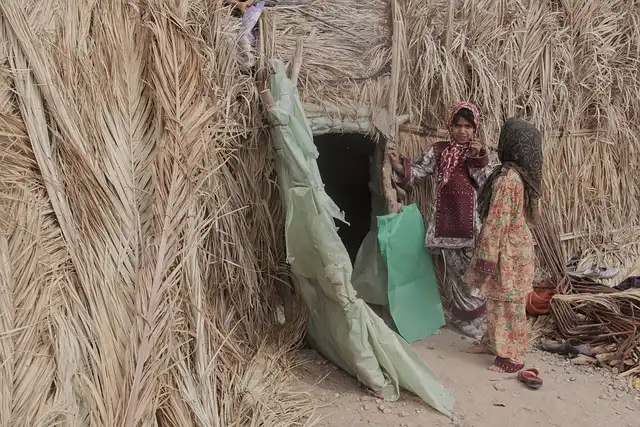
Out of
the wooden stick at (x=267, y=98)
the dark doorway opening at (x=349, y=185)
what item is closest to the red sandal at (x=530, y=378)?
the wooden stick at (x=267, y=98)

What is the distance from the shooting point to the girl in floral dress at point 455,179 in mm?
4113

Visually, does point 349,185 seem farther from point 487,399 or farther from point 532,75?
point 487,399

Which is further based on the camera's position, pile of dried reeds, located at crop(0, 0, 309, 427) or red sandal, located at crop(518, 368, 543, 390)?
red sandal, located at crop(518, 368, 543, 390)

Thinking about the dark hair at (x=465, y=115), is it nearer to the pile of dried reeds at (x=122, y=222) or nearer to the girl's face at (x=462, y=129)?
the girl's face at (x=462, y=129)

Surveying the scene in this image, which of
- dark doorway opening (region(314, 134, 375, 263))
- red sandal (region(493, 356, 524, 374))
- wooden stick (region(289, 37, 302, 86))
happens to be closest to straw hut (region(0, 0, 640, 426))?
wooden stick (region(289, 37, 302, 86))

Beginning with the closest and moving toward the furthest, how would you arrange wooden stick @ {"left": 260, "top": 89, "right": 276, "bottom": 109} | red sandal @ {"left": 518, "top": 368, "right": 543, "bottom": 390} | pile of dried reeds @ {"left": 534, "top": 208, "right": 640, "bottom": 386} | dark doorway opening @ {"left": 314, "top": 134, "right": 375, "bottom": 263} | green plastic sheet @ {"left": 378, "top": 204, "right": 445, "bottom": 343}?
wooden stick @ {"left": 260, "top": 89, "right": 276, "bottom": 109} < red sandal @ {"left": 518, "top": 368, "right": 543, "bottom": 390} < pile of dried reeds @ {"left": 534, "top": 208, "right": 640, "bottom": 386} < green plastic sheet @ {"left": 378, "top": 204, "right": 445, "bottom": 343} < dark doorway opening @ {"left": 314, "top": 134, "right": 375, "bottom": 263}

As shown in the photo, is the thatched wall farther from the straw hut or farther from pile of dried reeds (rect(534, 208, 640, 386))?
pile of dried reeds (rect(534, 208, 640, 386))

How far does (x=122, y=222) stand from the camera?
2910 millimetres

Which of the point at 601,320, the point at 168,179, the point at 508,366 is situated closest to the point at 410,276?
the point at 508,366

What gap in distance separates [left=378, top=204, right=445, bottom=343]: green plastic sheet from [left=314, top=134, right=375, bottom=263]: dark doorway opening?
164 cm

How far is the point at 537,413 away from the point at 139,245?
8.06 feet

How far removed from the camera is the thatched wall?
4.24 m

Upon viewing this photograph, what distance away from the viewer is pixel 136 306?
2.72m

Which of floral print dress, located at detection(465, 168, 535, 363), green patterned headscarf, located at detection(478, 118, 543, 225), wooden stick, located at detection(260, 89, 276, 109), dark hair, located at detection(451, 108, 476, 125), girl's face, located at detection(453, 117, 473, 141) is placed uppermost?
wooden stick, located at detection(260, 89, 276, 109)
